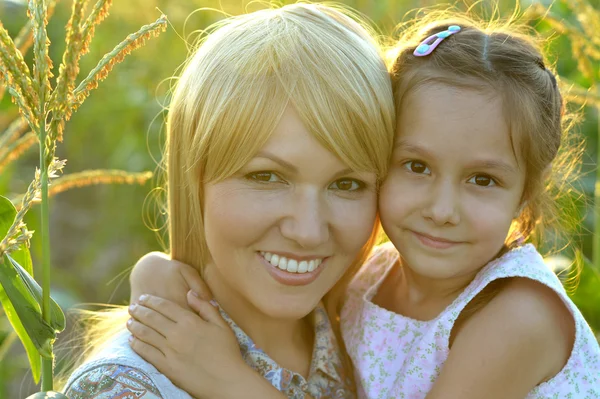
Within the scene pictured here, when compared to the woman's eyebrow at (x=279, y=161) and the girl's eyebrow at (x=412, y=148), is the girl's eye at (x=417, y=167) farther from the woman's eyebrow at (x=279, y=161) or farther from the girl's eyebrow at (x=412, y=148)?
the woman's eyebrow at (x=279, y=161)

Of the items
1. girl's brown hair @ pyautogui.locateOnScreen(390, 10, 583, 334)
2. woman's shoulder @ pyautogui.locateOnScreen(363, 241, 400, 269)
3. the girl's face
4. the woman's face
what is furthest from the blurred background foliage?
the woman's face

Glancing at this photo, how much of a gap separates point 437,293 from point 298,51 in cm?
75

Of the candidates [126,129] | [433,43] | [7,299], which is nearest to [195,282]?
[7,299]

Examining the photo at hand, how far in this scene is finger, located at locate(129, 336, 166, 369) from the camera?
1.79 meters

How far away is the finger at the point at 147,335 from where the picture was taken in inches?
71.6

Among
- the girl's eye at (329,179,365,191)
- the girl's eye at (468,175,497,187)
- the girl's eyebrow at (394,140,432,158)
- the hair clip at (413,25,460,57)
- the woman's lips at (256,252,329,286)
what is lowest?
the woman's lips at (256,252,329,286)

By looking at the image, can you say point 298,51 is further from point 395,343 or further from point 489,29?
point 395,343

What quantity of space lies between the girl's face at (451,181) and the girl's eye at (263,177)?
309 mm

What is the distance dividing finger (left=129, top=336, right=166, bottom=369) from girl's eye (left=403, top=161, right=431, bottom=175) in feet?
2.35

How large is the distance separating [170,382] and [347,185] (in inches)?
23.2

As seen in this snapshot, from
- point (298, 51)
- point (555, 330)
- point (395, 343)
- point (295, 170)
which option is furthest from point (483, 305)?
point (298, 51)

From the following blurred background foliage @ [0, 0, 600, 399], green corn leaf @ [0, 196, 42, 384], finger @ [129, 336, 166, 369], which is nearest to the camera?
green corn leaf @ [0, 196, 42, 384]

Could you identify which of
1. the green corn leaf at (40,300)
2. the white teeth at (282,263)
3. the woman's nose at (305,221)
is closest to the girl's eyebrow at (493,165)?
the woman's nose at (305,221)

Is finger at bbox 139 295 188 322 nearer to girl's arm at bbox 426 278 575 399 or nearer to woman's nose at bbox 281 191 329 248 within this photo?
woman's nose at bbox 281 191 329 248
